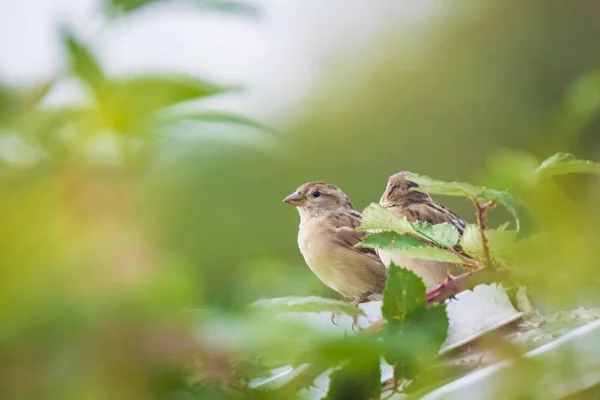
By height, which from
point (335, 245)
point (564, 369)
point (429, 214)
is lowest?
point (564, 369)

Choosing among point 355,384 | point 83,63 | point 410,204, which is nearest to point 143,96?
point 83,63

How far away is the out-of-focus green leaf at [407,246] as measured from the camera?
32 centimetres

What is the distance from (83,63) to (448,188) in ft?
0.52

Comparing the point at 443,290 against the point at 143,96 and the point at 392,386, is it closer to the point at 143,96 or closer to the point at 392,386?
the point at 392,386

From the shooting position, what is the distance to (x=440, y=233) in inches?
14.8

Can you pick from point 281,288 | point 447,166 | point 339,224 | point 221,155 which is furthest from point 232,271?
point 447,166

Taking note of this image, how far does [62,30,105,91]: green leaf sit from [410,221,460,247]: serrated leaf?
20 centimetres

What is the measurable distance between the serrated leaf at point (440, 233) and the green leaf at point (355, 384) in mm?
107

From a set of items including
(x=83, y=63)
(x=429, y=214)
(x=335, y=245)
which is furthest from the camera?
(x=335, y=245)

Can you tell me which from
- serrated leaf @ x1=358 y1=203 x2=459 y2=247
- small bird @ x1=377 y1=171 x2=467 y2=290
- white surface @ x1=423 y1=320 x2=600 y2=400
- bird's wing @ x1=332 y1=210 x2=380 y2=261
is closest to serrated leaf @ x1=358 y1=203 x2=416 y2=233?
serrated leaf @ x1=358 y1=203 x2=459 y2=247

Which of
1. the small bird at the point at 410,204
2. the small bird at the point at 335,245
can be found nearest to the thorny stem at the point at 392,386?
the small bird at the point at 410,204

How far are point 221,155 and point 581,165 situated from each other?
20 centimetres

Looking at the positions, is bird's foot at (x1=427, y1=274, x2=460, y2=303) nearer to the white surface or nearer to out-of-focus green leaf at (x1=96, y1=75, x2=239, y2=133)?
the white surface

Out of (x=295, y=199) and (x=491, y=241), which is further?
(x=295, y=199)
